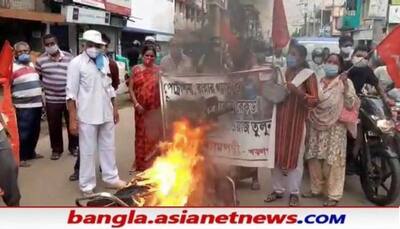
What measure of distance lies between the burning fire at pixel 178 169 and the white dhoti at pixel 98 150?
1.38ft

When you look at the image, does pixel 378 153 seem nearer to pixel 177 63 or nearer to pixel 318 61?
pixel 318 61

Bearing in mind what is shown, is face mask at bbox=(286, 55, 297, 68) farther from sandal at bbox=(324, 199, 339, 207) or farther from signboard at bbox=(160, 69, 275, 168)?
sandal at bbox=(324, 199, 339, 207)

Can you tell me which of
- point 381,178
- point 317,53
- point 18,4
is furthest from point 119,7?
point 381,178

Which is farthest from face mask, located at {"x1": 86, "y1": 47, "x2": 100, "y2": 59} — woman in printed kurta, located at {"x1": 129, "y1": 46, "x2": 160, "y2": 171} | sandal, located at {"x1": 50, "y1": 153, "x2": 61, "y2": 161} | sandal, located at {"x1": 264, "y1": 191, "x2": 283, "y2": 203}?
sandal, located at {"x1": 264, "y1": 191, "x2": 283, "y2": 203}

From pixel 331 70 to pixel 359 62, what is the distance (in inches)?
5.8

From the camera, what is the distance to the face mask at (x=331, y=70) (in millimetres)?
2162

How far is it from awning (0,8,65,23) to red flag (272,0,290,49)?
0.85 m

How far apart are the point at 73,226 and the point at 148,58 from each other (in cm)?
85

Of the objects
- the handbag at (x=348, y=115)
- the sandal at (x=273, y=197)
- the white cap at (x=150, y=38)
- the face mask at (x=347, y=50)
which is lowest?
the sandal at (x=273, y=197)

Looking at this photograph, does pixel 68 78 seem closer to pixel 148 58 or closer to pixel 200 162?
pixel 148 58

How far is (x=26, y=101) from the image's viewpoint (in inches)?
104

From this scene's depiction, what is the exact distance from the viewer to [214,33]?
206 cm

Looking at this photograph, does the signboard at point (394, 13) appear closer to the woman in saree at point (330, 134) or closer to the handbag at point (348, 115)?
the woman in saree at point (330, 134)

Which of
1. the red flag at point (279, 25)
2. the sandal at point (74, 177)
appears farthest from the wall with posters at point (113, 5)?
the sandal at point (74, 177)
